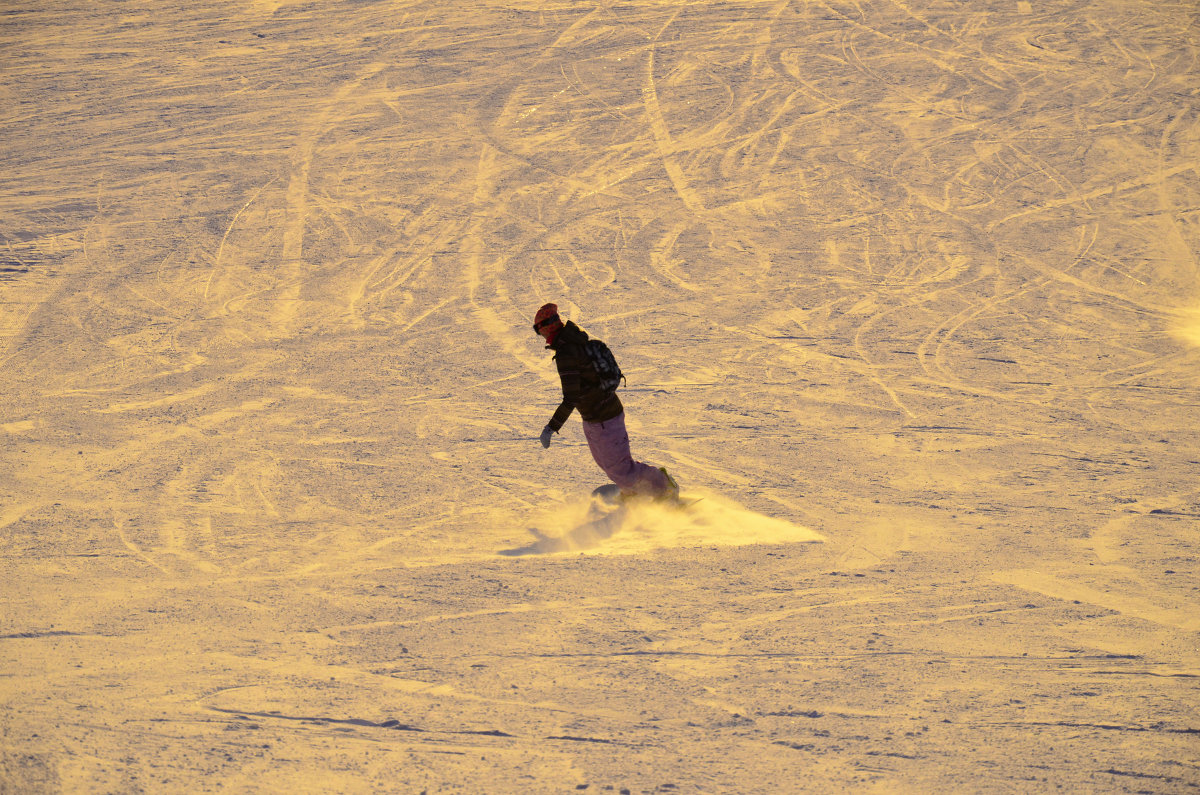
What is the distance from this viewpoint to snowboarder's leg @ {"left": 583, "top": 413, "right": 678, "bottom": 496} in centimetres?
741

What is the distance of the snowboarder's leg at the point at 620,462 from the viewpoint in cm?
741

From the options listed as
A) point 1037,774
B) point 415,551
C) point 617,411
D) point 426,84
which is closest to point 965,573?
point 1037,774

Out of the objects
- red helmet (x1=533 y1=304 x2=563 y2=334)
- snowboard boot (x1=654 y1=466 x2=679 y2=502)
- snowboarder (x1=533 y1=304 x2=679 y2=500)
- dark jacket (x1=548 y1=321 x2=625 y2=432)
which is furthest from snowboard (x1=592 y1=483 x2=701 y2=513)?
red helmet (x1=533 y1=304 x2=563 y2=334)

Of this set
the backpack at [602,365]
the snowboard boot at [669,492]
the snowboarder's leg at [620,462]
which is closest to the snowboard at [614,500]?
the snowboard boot at [669,492]

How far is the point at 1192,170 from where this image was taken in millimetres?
13273

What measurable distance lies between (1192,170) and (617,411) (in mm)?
9978

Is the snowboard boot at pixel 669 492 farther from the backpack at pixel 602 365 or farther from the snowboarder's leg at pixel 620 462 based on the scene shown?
the backpack at pixel 602 365

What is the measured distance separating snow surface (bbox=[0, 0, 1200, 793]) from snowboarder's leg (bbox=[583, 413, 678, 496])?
25 centimetres

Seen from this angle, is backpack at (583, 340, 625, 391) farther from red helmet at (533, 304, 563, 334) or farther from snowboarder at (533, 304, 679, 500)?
red helmet at (533, 304, 563, 334)

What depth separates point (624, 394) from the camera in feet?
30.9

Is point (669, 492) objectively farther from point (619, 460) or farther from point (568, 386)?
point (568, 386)

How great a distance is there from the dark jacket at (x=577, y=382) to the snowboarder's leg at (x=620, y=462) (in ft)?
0.35

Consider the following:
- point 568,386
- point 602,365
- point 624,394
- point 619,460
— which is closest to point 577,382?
point 568,386

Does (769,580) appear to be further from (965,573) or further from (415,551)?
(415,551)
